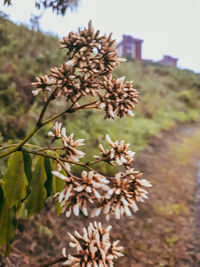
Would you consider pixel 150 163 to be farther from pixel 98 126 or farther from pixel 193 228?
pixel 193 228

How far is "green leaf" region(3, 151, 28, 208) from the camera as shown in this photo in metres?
1.06

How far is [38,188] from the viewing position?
1.15 metres

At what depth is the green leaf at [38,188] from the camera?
1.15m

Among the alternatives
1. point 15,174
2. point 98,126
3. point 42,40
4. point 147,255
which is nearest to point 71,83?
point 15,174

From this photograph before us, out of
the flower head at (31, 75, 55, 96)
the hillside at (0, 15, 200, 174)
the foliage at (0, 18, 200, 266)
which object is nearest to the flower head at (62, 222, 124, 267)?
the foliage at (0, 18, 200, 266)

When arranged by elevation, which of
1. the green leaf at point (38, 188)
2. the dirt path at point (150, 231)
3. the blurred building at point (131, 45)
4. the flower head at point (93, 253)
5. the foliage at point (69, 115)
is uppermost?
the blurred building at point (131, 45)

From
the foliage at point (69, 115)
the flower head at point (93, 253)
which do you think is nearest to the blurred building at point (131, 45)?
the foliage at point (69, 115)

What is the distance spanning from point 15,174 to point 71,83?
47 cm

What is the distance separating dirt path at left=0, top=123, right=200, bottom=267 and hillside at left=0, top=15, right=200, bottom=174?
1.09 metres

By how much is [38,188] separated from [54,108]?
136 inches

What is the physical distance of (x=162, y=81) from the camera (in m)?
12.2

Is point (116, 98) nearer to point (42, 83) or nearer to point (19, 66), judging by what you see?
point (42, 83)

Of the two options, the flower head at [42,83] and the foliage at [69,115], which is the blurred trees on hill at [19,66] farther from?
the flower head at [42,83]

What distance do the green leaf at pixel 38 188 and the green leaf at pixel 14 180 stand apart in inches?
2.4
